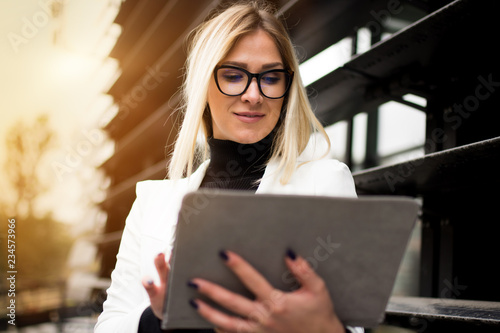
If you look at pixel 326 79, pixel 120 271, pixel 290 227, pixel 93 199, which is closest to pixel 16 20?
pixel 326 79

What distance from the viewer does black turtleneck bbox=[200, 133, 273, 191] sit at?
4.15ft

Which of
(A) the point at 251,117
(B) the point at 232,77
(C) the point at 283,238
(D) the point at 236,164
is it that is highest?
(B) the point at 232,77

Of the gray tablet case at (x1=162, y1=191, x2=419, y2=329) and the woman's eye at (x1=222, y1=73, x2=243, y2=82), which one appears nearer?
the gray tablet case at (x1=162, y1=191, x2=419, y2=329)

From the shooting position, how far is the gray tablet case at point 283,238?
0.63 meters

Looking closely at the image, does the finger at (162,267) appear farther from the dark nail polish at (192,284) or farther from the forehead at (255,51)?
the forehead at (255,51)

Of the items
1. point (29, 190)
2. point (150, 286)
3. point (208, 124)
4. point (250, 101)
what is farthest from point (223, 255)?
point (29, 190)

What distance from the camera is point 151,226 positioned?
3.89 ft

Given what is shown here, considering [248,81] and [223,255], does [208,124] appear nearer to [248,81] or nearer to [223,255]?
[248,81]

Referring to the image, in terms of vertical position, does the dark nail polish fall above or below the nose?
below

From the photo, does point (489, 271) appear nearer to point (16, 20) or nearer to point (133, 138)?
point (16, 20)

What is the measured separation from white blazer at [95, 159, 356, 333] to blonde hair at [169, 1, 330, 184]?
4 cm

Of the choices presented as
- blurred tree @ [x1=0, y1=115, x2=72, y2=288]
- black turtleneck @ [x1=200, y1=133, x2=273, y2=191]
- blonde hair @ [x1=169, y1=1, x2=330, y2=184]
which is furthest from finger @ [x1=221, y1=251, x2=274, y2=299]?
blurred tree @ [x1=0, y1=115, x2=72, y2=288]

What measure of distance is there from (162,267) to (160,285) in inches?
1.8

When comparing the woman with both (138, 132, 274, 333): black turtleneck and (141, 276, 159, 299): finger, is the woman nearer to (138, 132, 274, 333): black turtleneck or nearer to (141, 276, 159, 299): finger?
(138, 132, 274, 333): black turtleneck
